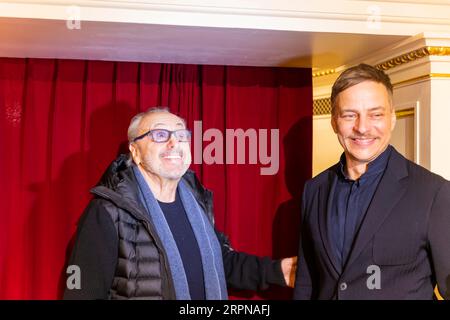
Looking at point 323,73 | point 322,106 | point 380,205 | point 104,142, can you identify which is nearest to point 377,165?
point 380,205

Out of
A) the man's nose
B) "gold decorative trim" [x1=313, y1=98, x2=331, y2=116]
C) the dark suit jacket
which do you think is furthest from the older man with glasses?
"gold decorative trim" [x1=313, y1=98, x2=331, y2=116]

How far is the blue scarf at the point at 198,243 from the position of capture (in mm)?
1360

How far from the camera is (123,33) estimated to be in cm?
148

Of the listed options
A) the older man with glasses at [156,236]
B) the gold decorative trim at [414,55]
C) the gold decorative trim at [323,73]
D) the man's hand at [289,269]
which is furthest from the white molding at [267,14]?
the man's hand at [289,269]

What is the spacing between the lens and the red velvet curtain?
5.91 ft

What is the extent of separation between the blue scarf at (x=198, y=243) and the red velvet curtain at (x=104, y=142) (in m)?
0.39

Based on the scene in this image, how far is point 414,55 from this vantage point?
151cm

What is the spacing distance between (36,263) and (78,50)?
86 centimetres

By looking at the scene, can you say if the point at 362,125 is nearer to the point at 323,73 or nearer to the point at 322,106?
the point at 323,73

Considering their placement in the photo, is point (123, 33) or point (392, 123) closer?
point (392, 123)

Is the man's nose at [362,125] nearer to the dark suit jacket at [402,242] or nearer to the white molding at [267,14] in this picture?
the dark suit jacket at [402,242]
